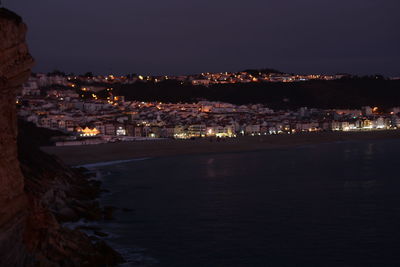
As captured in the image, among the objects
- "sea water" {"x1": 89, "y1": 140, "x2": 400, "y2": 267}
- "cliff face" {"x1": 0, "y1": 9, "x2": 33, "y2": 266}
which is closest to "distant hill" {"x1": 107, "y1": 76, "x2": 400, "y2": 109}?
"sea water" {"x1": 89, "y1": 140, "x2": 400, "y2": 267}

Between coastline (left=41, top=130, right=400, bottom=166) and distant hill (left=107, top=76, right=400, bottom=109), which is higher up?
distant hill (left=107, top=76, right=400, bottom=109)

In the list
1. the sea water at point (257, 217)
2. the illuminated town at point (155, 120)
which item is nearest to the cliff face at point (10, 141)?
the sea water at point (257, 217)

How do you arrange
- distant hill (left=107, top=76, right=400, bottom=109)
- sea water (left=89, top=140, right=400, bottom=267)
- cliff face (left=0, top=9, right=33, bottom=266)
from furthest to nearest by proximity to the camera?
1. distant hill (left=107, top=76, right=400, bottom=109)
2. sea water (left=89, top=140, right=400, bottom=267)
3. cliff face (left=0, top=9, right=33, bottom=266)

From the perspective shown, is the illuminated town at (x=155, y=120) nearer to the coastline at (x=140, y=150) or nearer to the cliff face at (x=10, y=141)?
the coastline at (x=140, y=150)

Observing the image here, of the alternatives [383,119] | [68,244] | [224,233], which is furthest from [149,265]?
[383,119]

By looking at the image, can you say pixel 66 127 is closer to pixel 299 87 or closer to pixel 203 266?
pixel 203 266

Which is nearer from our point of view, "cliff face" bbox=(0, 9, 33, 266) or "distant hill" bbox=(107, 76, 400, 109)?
"cliff face" bbox=(0, 9, 33, 266)

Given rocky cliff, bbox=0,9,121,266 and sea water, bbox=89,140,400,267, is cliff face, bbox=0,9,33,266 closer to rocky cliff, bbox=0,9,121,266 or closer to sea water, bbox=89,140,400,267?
rocky cliff, bbox=0,9,121,266

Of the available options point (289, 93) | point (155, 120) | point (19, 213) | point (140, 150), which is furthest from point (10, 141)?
point (289, 93)
